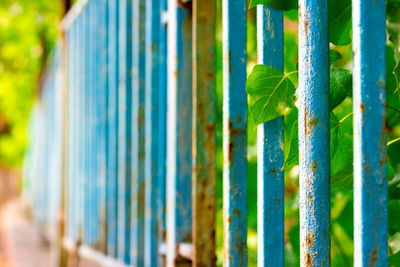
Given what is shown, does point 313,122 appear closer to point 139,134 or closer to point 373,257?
point 373,257

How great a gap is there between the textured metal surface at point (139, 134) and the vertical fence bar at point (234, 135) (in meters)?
0.92

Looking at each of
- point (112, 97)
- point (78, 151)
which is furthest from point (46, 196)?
point (112, 97)

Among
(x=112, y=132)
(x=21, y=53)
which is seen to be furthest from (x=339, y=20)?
(x=21, y=53)

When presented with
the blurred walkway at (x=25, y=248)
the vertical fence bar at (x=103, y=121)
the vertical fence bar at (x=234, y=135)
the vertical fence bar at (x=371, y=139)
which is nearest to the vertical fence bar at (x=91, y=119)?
the vertical fence bar at (x=103, y=121)

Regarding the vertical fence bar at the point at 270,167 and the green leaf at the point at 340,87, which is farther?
the vertical fence bar at the point at 270,167

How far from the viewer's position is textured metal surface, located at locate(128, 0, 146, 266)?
6.15ft

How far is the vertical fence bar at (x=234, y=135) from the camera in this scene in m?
0.98

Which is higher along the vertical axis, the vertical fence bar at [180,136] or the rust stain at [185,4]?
the rust stain at [185,4]

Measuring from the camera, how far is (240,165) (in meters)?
1.00

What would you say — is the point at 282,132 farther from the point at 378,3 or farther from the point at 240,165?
the point at 378,3

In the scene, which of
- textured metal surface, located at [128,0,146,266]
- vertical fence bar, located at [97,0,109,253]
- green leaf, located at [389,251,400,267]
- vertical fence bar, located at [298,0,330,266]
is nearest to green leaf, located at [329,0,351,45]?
vertical fence bar, located at [298,0,330,266]

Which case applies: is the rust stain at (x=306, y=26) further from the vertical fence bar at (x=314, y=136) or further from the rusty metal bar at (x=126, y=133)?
the rusty metal bar at (x=126, y=133)

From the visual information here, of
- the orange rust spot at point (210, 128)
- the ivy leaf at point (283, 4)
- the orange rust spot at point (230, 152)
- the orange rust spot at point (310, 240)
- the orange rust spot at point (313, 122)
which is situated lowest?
the orange rust spot at point (310, 240)

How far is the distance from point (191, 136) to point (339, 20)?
2.39 ft
